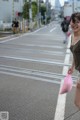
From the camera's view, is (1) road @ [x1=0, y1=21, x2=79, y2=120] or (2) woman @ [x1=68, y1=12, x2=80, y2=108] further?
(1) road @ [x1=0, y1=21, x2=79, y2=120]

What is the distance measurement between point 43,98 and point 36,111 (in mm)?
947

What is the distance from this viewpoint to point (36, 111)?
587cm

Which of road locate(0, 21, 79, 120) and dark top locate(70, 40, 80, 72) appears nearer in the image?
dark top locate(70, 40, 80, 72)

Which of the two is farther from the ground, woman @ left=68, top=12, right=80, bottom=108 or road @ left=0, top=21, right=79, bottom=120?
woman @ left=68, top=12, right=80, bottom=108

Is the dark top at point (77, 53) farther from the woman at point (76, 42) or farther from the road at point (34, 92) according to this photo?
the road at point (34, 92)

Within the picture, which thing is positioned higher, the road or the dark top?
the dark top

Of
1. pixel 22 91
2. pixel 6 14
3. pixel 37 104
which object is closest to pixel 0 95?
pixel 22 91

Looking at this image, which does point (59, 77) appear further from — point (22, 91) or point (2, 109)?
point (2, 109)

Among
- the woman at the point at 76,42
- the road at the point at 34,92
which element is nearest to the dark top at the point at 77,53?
the woman at the point at 76,42

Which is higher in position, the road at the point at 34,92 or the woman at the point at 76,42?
the woman at the point at 76,42

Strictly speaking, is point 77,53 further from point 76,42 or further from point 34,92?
point 34,92

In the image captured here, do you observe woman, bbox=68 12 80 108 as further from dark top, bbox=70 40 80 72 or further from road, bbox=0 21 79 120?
road, bbox=0 21 79 120

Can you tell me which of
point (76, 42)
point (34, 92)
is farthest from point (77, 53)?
point (34, 92)

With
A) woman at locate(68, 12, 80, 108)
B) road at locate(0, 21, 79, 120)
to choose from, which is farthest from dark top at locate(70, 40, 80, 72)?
road at locate(0, 21, 79, 120)
